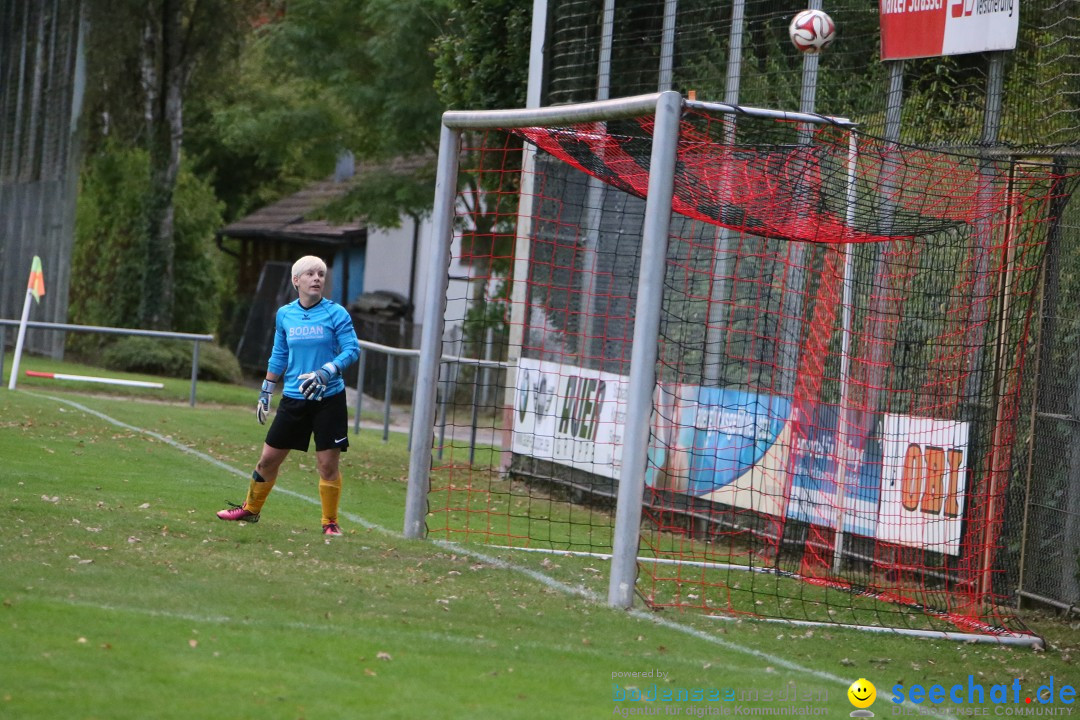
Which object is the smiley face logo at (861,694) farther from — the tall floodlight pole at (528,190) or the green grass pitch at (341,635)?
the tall floodlight pole at (528,190)

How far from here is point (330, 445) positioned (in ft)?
29.4

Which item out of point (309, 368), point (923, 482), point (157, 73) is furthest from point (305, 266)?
point (157, 73)

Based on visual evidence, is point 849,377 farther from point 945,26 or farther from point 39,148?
point 39,148

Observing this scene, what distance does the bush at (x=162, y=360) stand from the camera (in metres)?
25.2

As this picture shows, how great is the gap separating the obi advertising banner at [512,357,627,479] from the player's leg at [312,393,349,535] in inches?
157

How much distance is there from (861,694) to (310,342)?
4.49m

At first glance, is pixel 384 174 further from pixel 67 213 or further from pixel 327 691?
pixel 327 691

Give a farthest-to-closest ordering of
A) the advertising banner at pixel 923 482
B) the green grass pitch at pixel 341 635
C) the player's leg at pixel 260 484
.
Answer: the advertising banner at pixel 923 482, the player's leg at pixel 260 484, the green grass pitch at pixel 341 635

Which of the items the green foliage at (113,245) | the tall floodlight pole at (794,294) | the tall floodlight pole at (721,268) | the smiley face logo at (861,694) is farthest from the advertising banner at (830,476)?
the green foliage at (113,245)

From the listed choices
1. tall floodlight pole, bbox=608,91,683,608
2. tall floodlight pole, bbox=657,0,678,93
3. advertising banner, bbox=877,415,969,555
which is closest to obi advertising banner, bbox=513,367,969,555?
advertising banner, bbox=877,415,969,555

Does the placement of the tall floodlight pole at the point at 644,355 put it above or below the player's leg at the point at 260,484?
above

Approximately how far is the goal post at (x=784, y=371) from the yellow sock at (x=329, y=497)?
0.56 meters

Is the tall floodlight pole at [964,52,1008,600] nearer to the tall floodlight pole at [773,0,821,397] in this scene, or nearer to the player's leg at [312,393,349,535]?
the tall floodlight pole at [773,0,821,397]

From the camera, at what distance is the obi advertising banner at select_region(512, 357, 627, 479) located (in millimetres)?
12953
